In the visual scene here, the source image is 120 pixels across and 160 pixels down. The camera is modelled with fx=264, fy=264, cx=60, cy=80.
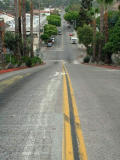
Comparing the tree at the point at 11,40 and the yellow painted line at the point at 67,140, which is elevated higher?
the tree at the point at 11,40

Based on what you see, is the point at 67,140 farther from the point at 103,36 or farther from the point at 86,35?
the point at 86,35

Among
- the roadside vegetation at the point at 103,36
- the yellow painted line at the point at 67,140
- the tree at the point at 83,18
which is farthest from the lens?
the tree at the point at 83,18

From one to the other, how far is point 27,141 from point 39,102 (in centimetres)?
317

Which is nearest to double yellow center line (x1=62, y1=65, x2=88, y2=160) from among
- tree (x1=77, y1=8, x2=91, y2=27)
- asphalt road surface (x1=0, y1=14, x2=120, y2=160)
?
asphalt road surface (x1=0, y1=14, x2=120, y2=160)

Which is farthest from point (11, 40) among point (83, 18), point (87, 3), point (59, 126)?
point (83, 18)

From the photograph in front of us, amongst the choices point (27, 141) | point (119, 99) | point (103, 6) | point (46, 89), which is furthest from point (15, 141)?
point (103, 6)

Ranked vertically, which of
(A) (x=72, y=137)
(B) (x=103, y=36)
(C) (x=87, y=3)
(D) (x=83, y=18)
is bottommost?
(A) (x=72, y=137)

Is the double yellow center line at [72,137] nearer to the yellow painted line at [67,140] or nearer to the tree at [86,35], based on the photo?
the yellow painted line at [67,140]

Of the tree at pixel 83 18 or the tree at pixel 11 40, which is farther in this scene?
the tree at pixel 83 18

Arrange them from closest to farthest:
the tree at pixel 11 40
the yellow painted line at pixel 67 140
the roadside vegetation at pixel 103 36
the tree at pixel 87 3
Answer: the yellow painted line at pixel 67 140 < the tree at pixel 11 40 < the roadside vegetation at pixel 103 36 < the tree at pixel 87 3

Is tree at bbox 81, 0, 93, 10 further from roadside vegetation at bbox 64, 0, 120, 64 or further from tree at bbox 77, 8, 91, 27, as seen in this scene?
roadside vegetation at bbox 64, 0, 120, 64

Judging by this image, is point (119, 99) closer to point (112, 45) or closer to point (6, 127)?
point (6, 127)

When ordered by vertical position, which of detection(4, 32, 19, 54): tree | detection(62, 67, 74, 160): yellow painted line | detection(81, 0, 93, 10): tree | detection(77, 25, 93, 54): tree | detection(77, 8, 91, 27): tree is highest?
detection(81, 0, 93, 10): tree

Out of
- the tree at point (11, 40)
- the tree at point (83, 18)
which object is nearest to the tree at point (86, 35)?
the tree at point (83, 18)
